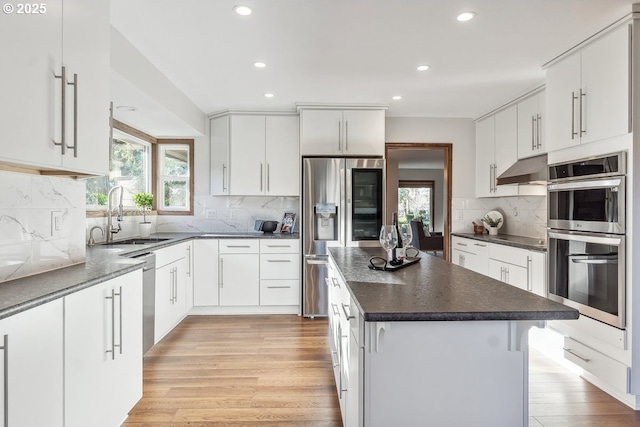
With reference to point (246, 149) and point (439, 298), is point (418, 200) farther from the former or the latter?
point (439, 298)

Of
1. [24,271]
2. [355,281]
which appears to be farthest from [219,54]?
[355,281]

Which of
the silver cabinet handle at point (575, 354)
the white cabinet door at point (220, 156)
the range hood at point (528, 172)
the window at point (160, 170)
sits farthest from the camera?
the white cabinet door at point (220, 156)

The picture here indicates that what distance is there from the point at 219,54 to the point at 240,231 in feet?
7.85

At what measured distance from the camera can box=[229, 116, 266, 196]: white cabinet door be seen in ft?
14.4

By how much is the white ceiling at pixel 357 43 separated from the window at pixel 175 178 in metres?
1.05

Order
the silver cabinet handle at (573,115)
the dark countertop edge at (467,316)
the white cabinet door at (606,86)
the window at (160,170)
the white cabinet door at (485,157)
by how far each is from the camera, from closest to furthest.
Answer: the dark countertop edge at (467,316) → the white cabinet door at (606,86) → the silver cabinet handle at (573,115) → the window at (160,170) → the white cabinet door at (485,157)

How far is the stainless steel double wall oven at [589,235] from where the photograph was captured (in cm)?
224

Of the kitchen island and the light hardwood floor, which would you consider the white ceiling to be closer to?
the kitchen island

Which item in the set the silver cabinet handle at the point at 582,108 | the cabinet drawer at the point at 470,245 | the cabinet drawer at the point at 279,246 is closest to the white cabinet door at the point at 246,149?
the cabinet drawer at the point at 279,246

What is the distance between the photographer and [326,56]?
2.85 meters

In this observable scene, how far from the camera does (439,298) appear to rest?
1.32 meters

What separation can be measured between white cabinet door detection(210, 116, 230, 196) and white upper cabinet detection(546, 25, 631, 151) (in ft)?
10.6

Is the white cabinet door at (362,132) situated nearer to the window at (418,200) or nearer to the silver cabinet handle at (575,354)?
the silver cabinet handle at (575,354)

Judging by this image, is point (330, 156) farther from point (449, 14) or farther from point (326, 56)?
point (449, 14)
